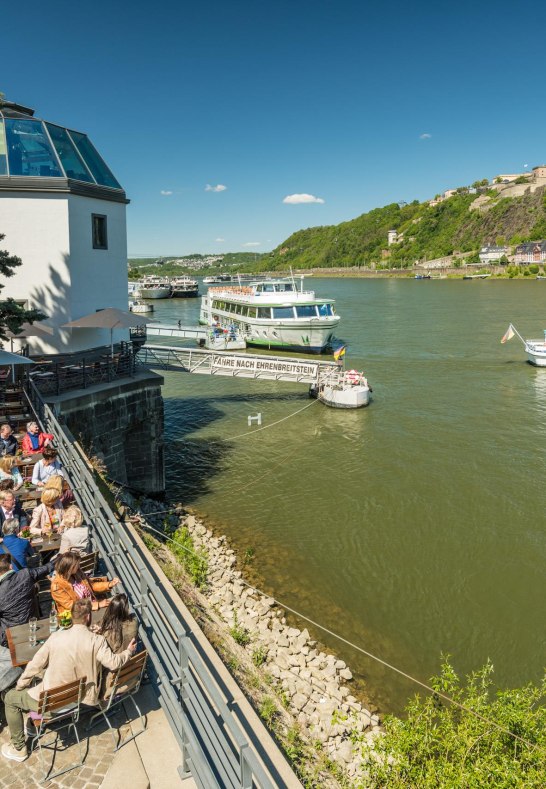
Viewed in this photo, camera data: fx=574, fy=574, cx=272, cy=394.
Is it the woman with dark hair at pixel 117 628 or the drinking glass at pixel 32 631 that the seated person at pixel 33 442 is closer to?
the drinking glass at pixel 32 631

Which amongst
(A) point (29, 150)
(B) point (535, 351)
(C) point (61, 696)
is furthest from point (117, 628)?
(B) point (535, 351)

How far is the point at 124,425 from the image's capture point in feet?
54.3

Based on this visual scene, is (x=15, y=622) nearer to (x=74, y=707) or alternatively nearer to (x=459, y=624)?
(x=74, y=707)

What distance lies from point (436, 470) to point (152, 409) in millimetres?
10325

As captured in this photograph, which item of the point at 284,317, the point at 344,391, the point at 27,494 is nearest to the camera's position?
the point at 27,494

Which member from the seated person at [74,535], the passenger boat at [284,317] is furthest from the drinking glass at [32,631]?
the passenger boat at [284,317]

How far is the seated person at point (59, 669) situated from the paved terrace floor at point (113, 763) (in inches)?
7.0

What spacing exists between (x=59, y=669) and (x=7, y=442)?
284 inches

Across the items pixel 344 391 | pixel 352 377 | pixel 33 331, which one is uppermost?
pixel 33 331

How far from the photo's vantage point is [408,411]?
28188 mm

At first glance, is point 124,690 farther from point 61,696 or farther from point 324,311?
point 324,311

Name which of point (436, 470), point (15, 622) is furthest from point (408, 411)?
point (15, 622)

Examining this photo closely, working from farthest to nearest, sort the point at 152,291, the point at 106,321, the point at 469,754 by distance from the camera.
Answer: the point at 152,291 → the point at 106,321 → the point at 469,754

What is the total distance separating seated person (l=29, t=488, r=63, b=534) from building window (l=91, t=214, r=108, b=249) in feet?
39.2
